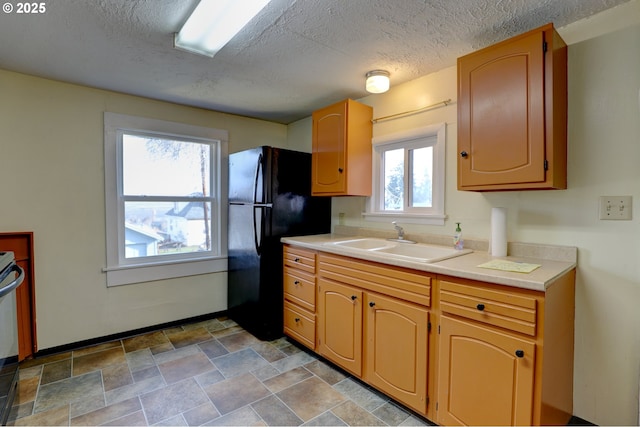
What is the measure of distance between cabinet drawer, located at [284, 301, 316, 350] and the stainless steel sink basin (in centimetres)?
66

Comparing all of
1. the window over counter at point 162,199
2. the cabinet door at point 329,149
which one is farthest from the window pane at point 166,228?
A: the cabinet door at point 329,149

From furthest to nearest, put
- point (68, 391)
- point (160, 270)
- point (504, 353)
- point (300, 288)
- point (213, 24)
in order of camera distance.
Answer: point (160, 270) < point (300, 288) < point (68, 391) < point (213, 24) < point (504, 353)

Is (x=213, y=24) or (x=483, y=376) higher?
(x=213, y=24)

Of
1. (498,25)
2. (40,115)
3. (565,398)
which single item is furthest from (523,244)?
(40,115)

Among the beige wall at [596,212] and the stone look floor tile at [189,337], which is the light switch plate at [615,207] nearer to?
the beige wall at [596,212]

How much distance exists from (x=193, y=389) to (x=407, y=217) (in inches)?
77.0

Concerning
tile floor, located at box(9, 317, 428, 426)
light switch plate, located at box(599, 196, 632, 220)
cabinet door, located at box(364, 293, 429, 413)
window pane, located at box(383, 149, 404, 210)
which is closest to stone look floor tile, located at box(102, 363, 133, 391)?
tile floor, located at box(9, 317, 428, 426)

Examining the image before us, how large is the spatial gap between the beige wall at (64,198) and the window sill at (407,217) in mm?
2188

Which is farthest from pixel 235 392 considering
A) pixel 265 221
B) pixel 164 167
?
pixel 164 167

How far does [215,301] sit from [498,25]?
10.8 feet

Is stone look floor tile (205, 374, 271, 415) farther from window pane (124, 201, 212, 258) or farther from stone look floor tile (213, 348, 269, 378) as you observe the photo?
window pane (124, 201, 212, 258)

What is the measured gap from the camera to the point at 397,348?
5.97ft

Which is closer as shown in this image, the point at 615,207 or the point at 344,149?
the point at 615,207

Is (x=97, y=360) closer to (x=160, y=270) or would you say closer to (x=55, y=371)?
(x=55, y=371)
